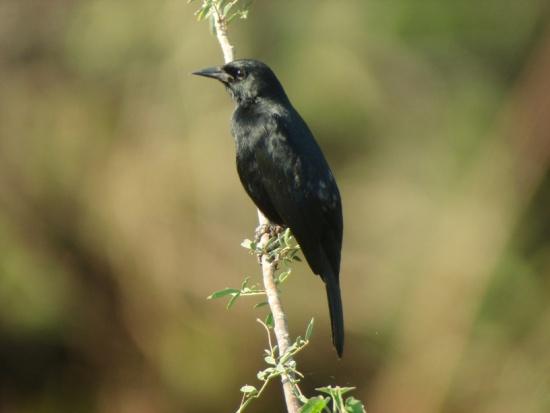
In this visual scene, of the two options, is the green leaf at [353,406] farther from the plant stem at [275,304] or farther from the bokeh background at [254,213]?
the bokeh background at [254,213]

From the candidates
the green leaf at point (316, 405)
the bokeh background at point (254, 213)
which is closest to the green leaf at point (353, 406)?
the green leaf at point (316, 405)

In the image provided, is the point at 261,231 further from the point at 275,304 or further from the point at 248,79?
the point at 275,304

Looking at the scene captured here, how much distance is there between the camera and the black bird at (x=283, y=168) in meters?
4.52

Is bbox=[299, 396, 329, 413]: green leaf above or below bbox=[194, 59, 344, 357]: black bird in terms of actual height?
below

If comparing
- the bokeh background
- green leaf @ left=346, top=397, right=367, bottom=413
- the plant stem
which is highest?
the bokeh background

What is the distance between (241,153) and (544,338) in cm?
424

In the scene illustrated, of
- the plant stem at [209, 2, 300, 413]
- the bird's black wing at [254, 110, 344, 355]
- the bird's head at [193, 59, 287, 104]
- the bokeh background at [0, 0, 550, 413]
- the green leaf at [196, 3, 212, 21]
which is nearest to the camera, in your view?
the plant stem at [209, 2, 300, 413]

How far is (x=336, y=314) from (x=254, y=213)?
376 cm

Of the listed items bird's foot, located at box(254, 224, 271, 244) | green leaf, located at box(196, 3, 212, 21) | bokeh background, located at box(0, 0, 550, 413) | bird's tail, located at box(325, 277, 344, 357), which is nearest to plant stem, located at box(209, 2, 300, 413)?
green leaf, located at box(196, 3, 212, 21)

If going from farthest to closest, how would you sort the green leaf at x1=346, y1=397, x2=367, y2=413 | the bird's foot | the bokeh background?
the bokeh background → the bird's foot → the green leaf at x1=346, y1=397, x2=367, y2=413

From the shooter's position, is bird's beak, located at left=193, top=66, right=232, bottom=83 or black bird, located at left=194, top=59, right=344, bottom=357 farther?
bird's beak, located at left=193, top=66, right=232, bottom=83

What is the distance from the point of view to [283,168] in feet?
15.3

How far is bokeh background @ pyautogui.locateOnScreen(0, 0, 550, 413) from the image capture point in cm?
800

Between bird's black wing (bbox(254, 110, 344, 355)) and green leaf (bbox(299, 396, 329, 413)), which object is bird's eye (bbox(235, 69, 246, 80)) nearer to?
bird's black wing (bbox(254, 110, 344, 355))
